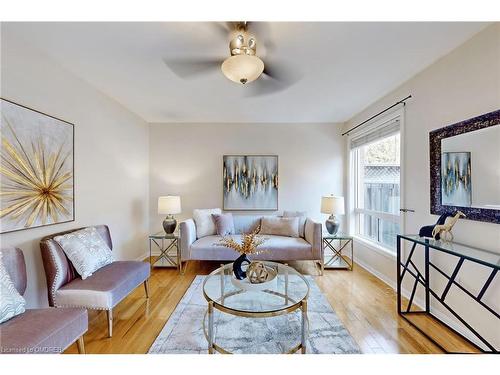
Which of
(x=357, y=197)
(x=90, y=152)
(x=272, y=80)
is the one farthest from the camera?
(x=357, y=197)

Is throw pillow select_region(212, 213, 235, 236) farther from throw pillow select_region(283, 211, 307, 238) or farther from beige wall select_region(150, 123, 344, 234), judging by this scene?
throw pillow select_region(283, 211, 307, 238)

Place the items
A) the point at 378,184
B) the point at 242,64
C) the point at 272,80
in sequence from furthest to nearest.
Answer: the point at 378,184 → the point at 272,80 → the point at 242,64

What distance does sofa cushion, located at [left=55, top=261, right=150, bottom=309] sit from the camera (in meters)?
1.82

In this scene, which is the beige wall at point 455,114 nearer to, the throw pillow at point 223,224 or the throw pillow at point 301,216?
the throw pillow at point 301,216

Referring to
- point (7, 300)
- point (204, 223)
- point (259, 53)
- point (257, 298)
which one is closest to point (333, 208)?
point (204, 223)

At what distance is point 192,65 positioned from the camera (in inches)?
83.8

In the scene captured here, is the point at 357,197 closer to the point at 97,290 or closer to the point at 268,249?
the point at 268,249

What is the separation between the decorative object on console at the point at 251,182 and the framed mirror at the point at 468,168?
2393 millimetres

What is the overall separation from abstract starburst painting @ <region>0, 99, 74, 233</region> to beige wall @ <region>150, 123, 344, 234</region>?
6.19ft

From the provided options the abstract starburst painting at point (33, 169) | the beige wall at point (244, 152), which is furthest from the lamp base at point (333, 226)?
the abstract starburst painting at point (33, 169)

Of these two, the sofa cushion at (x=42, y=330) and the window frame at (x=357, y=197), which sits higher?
the window frame at (x=357, y=197)

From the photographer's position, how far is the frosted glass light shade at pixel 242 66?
60.3 inches

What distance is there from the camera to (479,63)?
1735 mm

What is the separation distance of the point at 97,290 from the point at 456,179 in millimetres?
3091
